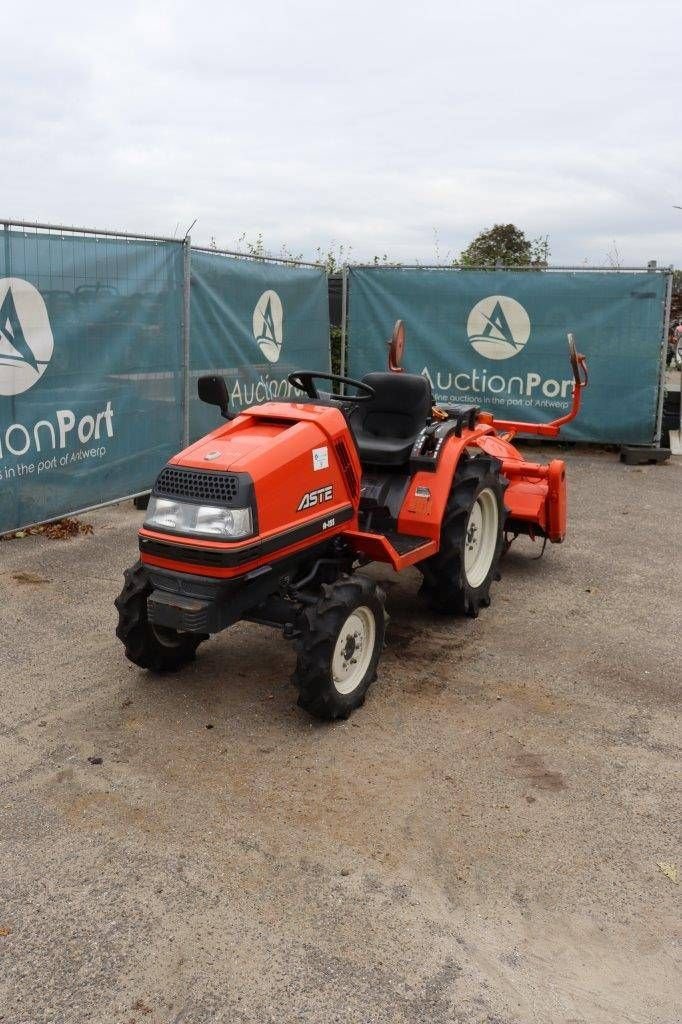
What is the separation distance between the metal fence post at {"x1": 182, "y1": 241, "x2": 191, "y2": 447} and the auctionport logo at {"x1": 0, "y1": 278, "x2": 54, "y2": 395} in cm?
160

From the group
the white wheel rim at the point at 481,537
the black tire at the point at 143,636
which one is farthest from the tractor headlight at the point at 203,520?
the white wheel rim at the point at 481,537

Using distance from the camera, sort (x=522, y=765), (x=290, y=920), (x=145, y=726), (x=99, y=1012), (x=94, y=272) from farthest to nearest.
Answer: (x=94, y=272)
(x=145, y=726)
(x=522, y=765)
(x=290, y=920)
(x=99, y=1012)

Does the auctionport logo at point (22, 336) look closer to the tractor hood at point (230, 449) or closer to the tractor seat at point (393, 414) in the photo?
the tractor seat at point (393, 414)

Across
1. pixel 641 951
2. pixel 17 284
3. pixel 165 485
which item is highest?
pixel 17 284

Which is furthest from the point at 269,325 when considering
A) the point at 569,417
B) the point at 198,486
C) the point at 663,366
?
the point at 198,486

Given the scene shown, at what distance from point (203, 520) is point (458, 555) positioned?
1.80 metres

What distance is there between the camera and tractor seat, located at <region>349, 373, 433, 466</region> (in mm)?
5078

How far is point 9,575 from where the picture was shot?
595cm

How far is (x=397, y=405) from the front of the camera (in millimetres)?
5238

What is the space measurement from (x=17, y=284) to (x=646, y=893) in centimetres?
540

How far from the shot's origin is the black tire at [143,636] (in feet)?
13.6

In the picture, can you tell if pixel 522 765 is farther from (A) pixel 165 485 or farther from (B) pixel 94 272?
(B) pixel 94 272

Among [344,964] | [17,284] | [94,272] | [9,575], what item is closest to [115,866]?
[344,964]

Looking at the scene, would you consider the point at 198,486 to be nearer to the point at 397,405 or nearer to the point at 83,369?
the point at 397,405
